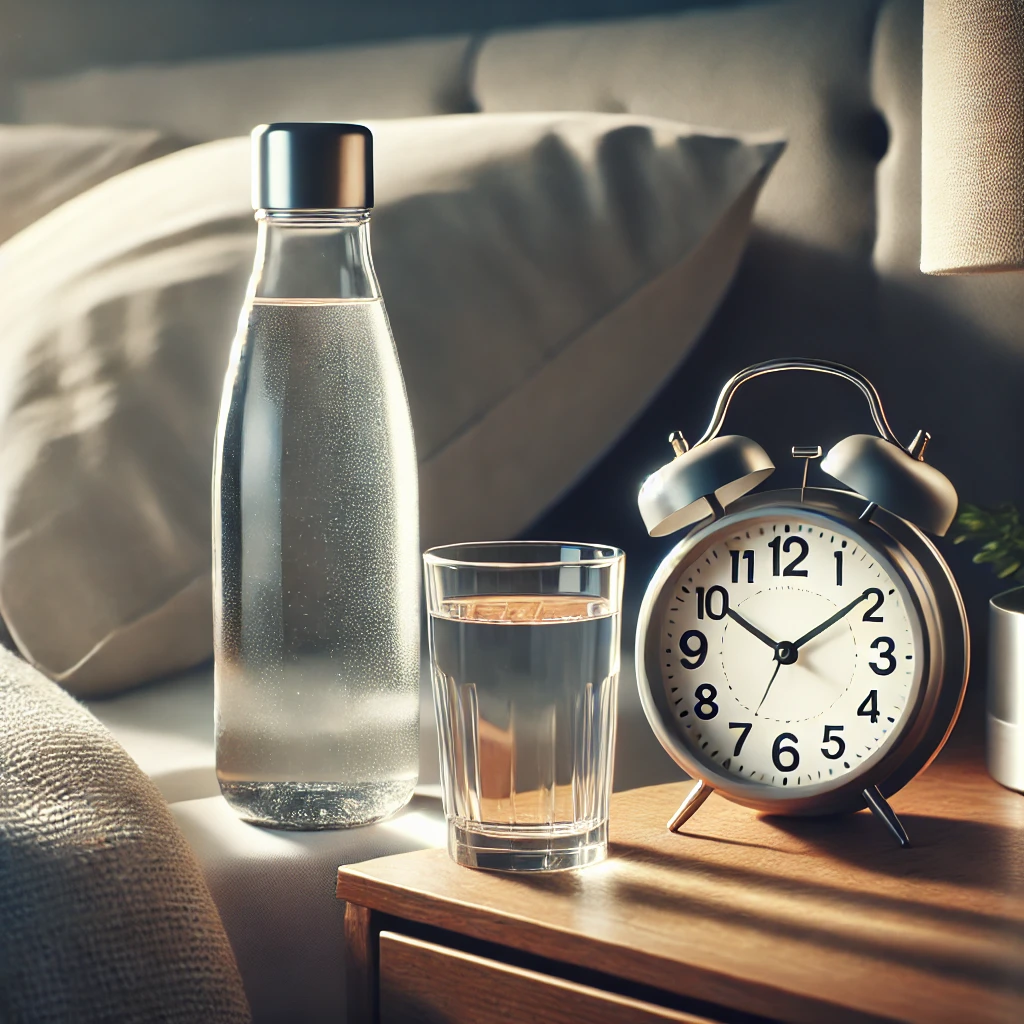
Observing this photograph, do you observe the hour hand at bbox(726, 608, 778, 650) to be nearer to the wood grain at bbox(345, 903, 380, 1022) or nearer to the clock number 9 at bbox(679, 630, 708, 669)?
the clock number 9 at bbox(679, 630, 708, 669)

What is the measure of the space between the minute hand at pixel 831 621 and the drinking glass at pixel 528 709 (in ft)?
0.33

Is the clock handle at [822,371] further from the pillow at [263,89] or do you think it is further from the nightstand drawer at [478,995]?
the pillow at [263,89]

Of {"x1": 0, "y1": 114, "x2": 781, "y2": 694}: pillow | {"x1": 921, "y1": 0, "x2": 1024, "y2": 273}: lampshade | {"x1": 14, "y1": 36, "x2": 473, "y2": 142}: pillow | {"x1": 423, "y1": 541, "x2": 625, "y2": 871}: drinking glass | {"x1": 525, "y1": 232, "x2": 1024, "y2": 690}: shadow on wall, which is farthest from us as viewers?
{"x1": 14, "y1": 36, "x2": 473, "y2": 142}: pillow

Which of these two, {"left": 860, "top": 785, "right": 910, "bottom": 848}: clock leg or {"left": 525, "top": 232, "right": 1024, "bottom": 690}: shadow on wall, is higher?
{"left": 525, "top": 232, "right": 1024, "bottom": 690}: shadow on wall

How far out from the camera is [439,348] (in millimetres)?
921

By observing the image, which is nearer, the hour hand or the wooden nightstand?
Answer: the wooden nightstand

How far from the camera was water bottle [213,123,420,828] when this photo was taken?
2.12ft

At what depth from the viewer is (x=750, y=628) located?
2.07 ft

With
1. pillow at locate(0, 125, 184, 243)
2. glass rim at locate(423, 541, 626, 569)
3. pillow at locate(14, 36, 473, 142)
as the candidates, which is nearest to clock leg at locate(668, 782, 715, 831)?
glass rim at locate(423, 541, 626, 569)

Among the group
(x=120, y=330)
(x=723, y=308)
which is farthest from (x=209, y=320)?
(x=723, y=308)

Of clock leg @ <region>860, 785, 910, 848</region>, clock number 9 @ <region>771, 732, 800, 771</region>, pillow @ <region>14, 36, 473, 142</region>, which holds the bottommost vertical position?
clock leg @ <region>860, 785, 910, 848</region>

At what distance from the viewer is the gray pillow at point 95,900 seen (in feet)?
1.48

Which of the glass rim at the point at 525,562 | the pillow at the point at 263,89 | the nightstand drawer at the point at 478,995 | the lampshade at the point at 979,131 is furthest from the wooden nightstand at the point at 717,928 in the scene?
the pillow at the point at 263,89

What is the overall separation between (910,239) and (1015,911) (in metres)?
0.63
